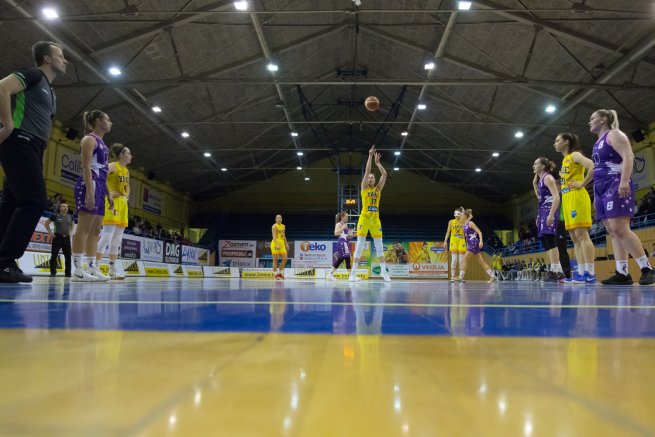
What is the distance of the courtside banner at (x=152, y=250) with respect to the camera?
50.5 ft

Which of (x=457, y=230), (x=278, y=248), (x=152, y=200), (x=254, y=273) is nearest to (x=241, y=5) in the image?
(x=278, y=248)

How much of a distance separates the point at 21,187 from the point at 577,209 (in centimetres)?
565

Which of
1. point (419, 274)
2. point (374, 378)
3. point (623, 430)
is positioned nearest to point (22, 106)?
point (374, 378)

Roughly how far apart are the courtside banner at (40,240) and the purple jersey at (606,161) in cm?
1112

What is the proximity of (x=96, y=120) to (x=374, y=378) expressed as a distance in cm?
520

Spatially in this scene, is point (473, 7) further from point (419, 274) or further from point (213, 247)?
point (213, 247)

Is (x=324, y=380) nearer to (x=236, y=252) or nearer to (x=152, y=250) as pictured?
(x=152, y=250)

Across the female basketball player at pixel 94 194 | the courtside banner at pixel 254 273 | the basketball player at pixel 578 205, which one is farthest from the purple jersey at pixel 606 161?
the courtside banner at pixel 254 273

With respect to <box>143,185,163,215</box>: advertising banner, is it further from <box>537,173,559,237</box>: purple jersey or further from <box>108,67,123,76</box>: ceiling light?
<box>537,173,559,237</box>: purple jersey

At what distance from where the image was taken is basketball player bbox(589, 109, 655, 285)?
421 centimetres

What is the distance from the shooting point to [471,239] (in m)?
8.93

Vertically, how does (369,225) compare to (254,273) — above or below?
above

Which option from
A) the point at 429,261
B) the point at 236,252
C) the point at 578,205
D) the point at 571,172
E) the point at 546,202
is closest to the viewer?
the point at 578,205

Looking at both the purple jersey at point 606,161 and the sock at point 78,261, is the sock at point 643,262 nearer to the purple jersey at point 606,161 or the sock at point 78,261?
the purple jersey at point 606,161
